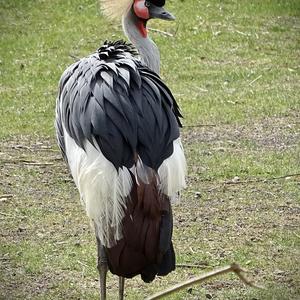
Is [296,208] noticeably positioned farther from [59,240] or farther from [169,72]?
[169,72]

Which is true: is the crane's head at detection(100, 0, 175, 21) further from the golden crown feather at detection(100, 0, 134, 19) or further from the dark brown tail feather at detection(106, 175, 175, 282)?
the dark brown tail feather at detection(106, 175, 175, 282)

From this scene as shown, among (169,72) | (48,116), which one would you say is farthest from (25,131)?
(169,72)

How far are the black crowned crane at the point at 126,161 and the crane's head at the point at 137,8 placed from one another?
3.33 feet

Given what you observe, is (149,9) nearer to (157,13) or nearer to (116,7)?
(157,13)

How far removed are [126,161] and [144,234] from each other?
319 millimetres

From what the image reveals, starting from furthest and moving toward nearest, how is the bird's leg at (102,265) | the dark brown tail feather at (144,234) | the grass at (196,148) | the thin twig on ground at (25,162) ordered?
the thin twig on ground at (25,162) → the grass at (196,148) → the bird's leg at (102,265) → the dark brown tail feather at (144,234)

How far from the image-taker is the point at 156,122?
4.27 m

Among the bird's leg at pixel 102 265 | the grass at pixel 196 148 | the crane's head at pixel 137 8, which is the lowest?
the grass at pixel 196 148

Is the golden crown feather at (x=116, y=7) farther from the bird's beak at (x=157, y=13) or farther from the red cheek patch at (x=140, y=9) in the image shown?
the bird's beak at (x=157, y=13)

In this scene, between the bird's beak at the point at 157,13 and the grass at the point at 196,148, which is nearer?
the grass at the point at 196,148

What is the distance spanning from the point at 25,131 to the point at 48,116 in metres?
0.42

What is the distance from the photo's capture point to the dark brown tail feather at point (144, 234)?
399 cm

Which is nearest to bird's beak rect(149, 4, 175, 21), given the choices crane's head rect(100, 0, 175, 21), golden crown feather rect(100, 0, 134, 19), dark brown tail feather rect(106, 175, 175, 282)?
crane's head rect(100, 0, 175, 21)

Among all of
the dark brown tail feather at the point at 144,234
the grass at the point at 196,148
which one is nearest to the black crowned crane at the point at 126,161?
the dark brown tail feather at the point at 144,234
